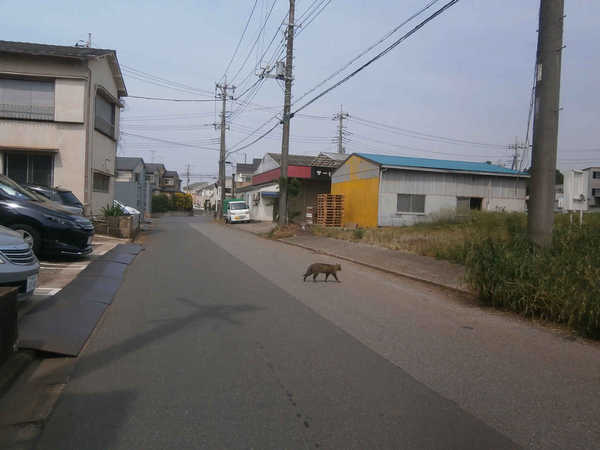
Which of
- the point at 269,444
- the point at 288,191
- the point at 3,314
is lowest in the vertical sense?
the point at 269,444

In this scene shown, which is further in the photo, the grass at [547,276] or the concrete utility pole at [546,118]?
the concrete utility pole at [546,118]

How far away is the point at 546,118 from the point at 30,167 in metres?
18.3

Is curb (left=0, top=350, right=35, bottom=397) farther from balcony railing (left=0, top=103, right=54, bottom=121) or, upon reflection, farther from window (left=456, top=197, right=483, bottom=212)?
window (left=456, top=197, right=483, bottom=212)

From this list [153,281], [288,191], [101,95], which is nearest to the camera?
[153,281]

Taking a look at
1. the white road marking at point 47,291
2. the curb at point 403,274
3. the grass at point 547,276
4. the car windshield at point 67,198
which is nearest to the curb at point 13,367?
the white road marking at point 47,291

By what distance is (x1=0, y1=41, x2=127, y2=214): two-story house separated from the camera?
18.5 meters

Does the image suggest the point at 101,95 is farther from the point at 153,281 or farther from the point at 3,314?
the point at 3,314

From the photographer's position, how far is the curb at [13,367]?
14.0 ft

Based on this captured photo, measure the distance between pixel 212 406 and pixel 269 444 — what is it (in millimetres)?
784

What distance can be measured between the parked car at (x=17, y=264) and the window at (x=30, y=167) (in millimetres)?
14010

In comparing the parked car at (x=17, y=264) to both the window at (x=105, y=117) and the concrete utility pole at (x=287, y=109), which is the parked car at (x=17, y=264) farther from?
the concrete utility pole at (x=287, y=109)

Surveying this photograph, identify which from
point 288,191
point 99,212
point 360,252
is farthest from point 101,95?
point 360,252

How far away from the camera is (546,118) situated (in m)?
8.84

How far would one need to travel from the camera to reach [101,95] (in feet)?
69.8
